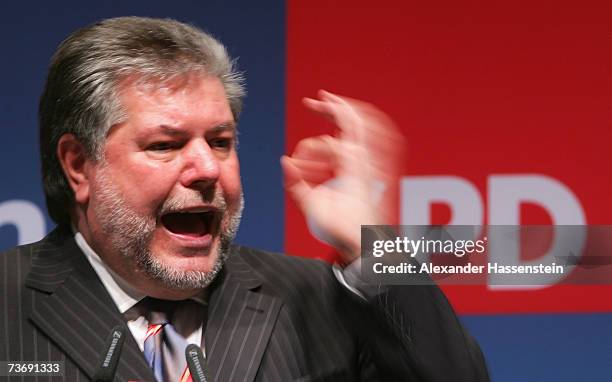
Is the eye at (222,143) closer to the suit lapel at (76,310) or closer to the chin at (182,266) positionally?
the chin at (182,266)

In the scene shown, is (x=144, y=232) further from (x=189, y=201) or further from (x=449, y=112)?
(x=449, y=112)

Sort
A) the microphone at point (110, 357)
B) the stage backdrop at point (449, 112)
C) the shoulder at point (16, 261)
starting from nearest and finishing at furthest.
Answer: the microphone at point (110, 357)
the shoulder at point (16, 261)
the stage backdrop at point (449, 112)

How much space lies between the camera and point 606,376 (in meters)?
1.91

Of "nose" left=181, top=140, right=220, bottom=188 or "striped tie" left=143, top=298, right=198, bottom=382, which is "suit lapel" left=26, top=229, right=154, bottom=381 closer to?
"striped tie" left=143, top=298, right=198, bottom=382

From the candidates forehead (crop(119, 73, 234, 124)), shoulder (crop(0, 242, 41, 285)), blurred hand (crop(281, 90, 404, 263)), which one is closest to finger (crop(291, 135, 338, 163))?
blurred hand (crop(281, 90, 404, 263))

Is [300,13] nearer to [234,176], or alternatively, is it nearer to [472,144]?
[472,144]

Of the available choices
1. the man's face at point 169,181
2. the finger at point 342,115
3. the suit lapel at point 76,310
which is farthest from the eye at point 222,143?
the suit lapel at point 76,310

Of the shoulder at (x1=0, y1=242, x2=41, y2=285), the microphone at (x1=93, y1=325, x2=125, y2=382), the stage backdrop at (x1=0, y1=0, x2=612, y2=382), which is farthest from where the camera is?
the stage backdrop at (x1=0, y1=0, x2=612, y2=382)

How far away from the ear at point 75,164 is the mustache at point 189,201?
0.14 metres

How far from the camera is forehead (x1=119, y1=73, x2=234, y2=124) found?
4.40 feet

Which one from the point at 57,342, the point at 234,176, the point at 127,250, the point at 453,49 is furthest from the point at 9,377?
the point at 453,49

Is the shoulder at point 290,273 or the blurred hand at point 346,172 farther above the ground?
the blurred hand at point 346,172

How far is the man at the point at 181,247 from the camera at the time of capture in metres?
1.32

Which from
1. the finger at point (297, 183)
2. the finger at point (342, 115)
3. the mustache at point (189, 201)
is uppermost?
the finger at point (342, 115)
